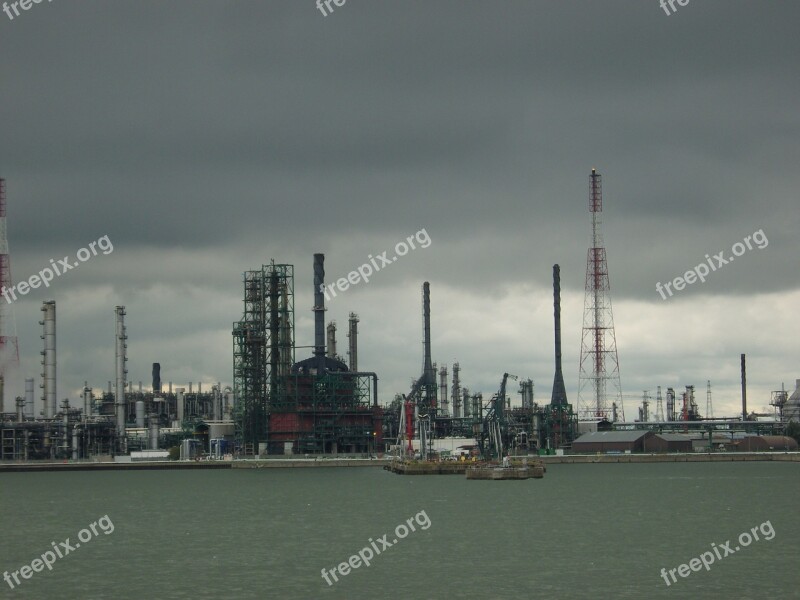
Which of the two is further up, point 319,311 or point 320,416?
point 319,311

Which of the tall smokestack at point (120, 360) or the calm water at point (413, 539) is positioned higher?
the tall smokestack at point (120, 360)

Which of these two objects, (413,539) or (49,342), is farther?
(49,342)

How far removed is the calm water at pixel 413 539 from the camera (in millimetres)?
56812

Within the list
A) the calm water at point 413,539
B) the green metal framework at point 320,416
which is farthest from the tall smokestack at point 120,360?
the calm water at point 413,539

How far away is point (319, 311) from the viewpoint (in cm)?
19212

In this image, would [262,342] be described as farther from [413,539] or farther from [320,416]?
[413,539]

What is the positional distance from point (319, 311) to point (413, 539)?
118306mm

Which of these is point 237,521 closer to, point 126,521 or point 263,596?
point 126,521

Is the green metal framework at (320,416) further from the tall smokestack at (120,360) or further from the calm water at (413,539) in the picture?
the calm water at (413,539)

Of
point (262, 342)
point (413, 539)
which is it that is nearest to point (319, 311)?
point (262, 342)

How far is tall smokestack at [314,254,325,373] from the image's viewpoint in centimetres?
19162

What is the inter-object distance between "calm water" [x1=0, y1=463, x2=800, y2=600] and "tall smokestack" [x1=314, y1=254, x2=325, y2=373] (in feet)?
178

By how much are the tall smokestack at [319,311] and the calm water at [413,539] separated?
54.2 metres

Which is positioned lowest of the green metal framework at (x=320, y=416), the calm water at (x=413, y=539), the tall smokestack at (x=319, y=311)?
the calm water at (x=413, y=539)
